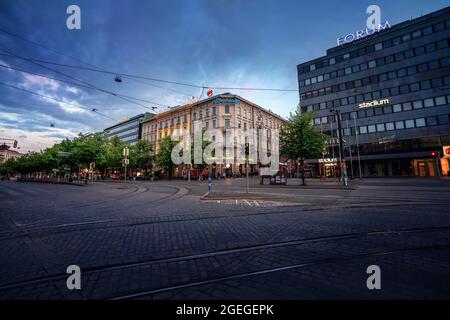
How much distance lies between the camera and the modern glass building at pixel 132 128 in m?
74.5

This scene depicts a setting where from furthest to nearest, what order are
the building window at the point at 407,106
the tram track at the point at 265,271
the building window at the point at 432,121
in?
the building window at the point at 407,106, the building window at the point at 432,121, the tram track at the point at 265,271

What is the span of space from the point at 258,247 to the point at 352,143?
46.6 m

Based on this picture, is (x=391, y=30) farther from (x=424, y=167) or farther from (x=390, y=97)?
(x=424, y=167)

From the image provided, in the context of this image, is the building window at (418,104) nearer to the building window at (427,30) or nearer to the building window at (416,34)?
the building window at (416,34)

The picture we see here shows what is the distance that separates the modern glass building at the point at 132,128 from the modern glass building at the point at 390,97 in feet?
183

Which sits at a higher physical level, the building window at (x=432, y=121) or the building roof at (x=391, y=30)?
the building roof at (x=391, y=30)

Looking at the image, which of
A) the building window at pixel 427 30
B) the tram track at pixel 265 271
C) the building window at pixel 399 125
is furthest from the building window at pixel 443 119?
the tram track at pixel 265 271

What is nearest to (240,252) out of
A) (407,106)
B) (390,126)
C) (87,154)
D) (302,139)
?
(302,139)

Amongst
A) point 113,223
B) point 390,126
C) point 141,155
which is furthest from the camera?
point 141,155

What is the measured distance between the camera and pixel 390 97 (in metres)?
39.9

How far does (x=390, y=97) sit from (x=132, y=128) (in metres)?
77.0

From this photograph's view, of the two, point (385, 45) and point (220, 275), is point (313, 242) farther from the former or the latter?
point (385, 45)

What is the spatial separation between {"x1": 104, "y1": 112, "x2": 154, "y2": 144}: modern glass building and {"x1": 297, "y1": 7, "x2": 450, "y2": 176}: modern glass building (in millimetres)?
55824

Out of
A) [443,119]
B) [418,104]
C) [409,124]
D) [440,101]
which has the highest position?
[418,104]
